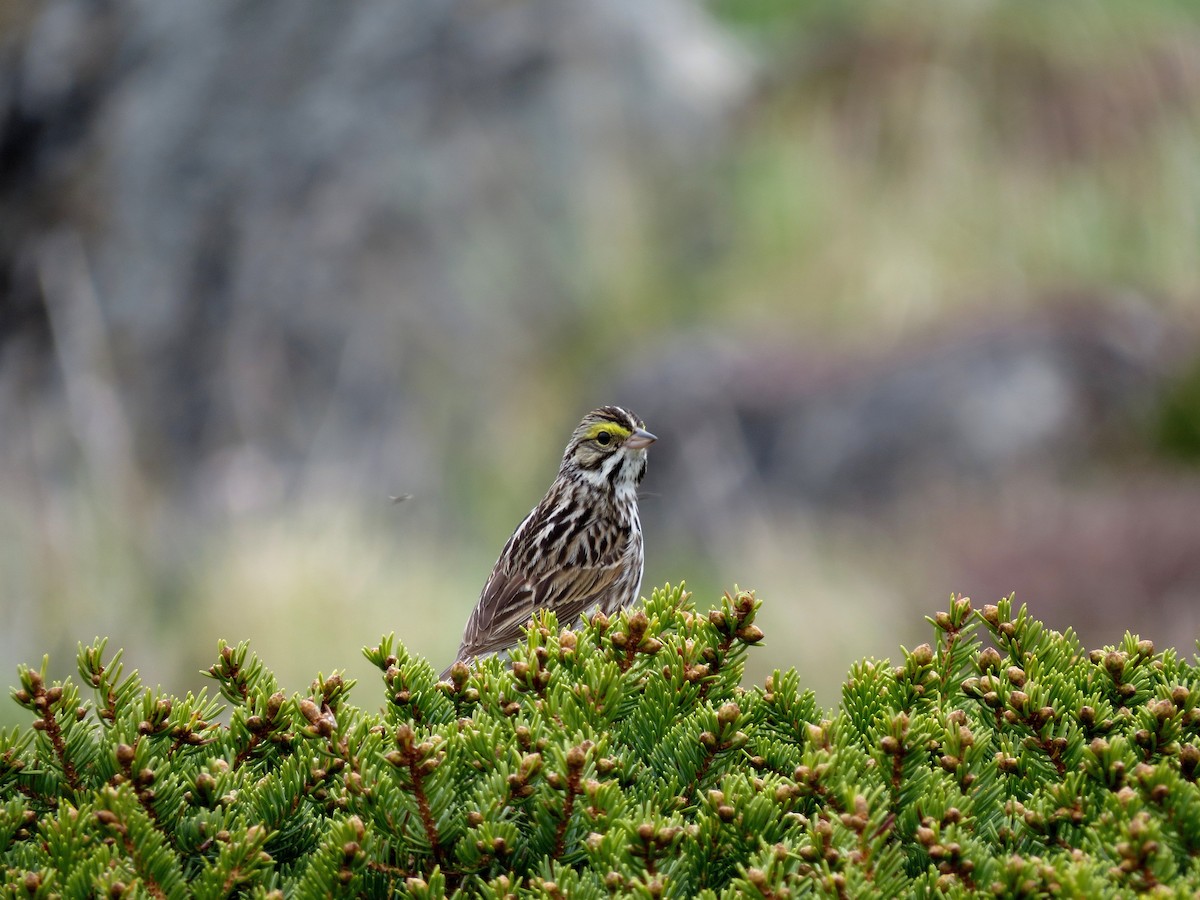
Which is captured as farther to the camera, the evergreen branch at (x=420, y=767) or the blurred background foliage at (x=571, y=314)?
the blurred background foliage at (x=571, y=314)

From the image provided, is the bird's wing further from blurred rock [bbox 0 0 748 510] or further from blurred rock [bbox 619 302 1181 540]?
blurred rock [bbox 0 0 748 510]

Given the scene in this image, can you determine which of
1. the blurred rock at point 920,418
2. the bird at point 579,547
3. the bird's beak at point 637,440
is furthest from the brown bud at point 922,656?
the blurred rock at point 920,418

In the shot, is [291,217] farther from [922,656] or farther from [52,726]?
[922,656]

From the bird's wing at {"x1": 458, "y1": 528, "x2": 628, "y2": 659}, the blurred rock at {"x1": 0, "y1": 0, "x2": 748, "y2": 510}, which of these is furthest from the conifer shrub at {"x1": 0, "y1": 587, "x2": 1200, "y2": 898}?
the blurred rock at {"x1": 0, "y1": 0, "x2": 748, "y2": 510}

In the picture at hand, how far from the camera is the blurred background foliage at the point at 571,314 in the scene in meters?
9.73

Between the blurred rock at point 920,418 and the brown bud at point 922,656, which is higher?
the blurred rock at point 920,418

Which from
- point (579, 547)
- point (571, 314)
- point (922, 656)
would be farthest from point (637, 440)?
point (571, 314)

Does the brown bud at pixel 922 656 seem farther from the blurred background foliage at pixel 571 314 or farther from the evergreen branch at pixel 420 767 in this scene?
the blurred background foliage at pixel 571 314

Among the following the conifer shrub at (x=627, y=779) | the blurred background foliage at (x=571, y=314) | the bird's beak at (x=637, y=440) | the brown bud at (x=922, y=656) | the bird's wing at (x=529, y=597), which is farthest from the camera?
the blurred background foliage at (x=571, y=314)

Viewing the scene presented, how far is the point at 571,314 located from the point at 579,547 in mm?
9117

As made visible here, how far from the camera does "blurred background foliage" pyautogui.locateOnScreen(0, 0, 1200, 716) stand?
973cm

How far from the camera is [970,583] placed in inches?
371

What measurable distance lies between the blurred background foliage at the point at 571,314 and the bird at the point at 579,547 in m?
4.67

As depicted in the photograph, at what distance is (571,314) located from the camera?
13.5 meters
